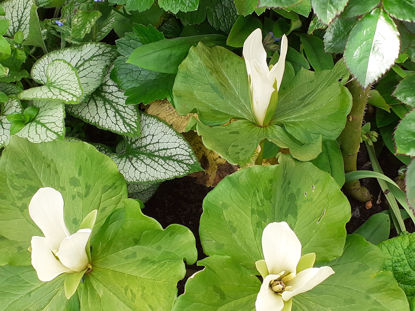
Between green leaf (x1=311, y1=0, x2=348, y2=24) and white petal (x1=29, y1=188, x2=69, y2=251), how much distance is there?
0.38 m

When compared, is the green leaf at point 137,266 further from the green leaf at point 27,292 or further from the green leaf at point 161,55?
the green leaf at point 161,55

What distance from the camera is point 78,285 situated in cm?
67

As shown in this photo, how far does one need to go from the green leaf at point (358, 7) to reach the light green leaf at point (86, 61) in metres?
0.58

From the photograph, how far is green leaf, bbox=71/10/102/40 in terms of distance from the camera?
0.98m

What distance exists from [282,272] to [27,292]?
0.36 metres

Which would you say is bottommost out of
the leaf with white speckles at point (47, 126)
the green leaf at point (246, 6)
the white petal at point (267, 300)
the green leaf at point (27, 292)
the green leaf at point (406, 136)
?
the green leaf at point (27, 292)

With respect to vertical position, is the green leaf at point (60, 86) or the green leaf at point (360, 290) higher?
the green leaf at point (60, 86)

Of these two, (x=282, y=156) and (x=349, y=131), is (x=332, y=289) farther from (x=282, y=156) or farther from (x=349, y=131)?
(x=349, y=131)

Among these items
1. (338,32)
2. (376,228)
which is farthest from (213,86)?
(376,228)

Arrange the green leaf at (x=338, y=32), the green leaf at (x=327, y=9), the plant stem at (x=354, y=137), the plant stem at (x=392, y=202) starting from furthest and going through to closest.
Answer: the plant stem at (x=392, y=202), the plant stem at (x=354, y=137), the green leaf at (x=338, y=32), the green leaf at (x=327, y=9)

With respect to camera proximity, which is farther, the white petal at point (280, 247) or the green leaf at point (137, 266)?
the green leaf at point (137, 266)

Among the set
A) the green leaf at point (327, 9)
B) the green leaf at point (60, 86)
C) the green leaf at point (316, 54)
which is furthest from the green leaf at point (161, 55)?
the green leaf at point (327, 9)

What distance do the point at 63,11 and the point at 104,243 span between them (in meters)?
0.61

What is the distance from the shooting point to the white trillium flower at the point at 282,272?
540 millimetres
